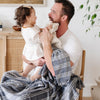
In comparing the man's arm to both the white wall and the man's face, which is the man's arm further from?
the white wall

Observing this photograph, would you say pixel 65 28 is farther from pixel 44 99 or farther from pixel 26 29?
pixel 44 99

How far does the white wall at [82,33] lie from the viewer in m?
2.97

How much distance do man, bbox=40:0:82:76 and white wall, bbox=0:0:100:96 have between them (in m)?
1.05

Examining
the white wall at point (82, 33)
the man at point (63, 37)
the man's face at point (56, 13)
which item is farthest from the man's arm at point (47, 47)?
the white wall at point (82, 33)

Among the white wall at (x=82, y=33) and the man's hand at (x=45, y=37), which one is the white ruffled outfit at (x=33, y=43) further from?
the white wall at (x=82, y=33)

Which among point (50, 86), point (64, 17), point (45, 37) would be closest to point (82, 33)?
point (64, 17)

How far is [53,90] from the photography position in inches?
70.6

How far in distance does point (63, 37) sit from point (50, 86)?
462mm

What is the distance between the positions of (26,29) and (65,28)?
0.36 m

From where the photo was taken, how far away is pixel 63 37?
6.37 ft

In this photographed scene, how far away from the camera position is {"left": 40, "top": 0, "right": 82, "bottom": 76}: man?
1.80 meters

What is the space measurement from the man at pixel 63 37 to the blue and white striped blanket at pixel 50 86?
0.23 feet

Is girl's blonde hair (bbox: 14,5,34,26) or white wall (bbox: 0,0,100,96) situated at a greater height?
girl's blonde hair (bbox: 14,5,34,26)

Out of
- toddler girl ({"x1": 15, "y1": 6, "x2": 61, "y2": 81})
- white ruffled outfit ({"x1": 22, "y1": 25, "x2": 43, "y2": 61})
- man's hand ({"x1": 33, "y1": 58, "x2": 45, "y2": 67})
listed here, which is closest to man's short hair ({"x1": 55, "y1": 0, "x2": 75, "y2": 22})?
toddler girl ({"x1": 15, "y1": 6, "x2": 61, "y2": 81})
